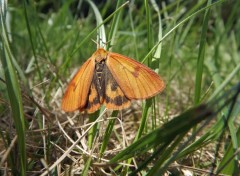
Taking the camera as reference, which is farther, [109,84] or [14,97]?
[109,84]

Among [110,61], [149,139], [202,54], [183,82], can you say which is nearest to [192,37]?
[183,82]

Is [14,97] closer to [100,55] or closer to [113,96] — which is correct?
[113,96]

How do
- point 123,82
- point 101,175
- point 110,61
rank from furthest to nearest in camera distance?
point 110,61, point 123,82, point 101,175

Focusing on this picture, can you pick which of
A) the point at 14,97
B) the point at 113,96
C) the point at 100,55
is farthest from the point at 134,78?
the point at 14,97

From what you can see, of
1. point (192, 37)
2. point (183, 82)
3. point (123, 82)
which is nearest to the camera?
point (123, 82)

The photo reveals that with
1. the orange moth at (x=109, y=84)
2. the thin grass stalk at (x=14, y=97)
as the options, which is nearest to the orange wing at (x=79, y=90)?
the orange moth at (x=109, y=84)

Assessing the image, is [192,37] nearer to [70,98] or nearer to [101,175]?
[70,98]
